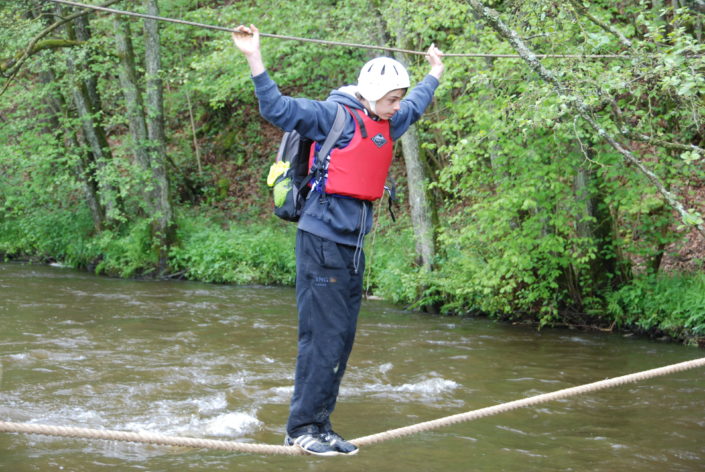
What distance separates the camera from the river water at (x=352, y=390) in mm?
5465

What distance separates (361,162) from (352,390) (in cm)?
404

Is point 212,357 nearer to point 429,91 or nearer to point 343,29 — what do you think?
point 429,91

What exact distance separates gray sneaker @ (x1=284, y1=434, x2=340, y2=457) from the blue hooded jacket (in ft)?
3.15

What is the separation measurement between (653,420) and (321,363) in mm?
3719

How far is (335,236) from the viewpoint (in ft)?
12.0

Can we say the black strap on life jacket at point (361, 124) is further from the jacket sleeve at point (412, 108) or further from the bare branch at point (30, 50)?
the bare branch at point (30, 50)

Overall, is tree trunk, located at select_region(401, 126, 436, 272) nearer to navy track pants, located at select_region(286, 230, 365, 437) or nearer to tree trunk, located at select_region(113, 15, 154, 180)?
tree trunk, located at select_region(113, 15, 154, 180)

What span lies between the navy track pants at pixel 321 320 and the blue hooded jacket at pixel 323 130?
62 millimetres

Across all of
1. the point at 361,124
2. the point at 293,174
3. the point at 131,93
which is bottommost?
the point at 293,174

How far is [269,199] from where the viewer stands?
1850cm

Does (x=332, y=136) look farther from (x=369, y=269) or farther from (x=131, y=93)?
(x=131, y=93)

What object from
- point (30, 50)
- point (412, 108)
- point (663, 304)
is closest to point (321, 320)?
point (412, 108)

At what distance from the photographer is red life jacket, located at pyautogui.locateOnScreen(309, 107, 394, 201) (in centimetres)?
361

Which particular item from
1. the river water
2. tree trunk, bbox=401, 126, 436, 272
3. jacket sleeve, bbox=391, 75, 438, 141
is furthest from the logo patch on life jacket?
tree trunk, bbox=401, 126, 436, 272
